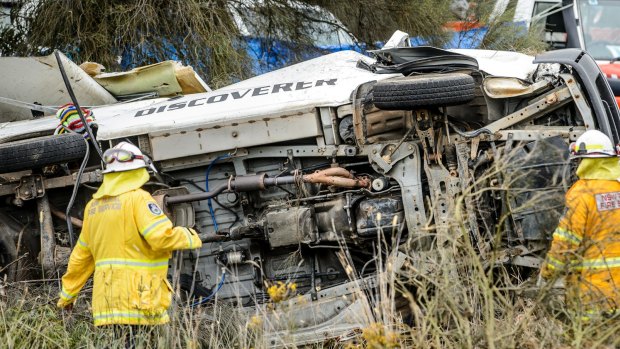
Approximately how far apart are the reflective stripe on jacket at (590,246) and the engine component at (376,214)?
107 centimetres

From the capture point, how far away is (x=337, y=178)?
571 centimetres

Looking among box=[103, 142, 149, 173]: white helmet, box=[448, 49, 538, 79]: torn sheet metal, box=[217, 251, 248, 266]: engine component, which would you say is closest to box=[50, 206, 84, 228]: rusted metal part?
box=[217, 251, 248, 266]: engine component

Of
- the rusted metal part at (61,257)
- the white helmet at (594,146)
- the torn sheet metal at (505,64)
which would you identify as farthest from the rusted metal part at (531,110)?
the rusted metal part at (61,257)

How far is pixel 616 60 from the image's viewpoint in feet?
35.6

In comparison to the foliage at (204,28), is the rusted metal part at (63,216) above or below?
below

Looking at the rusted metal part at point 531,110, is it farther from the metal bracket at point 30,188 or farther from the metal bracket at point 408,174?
the metal bracket at point 30,188

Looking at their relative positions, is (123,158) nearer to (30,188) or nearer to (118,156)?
(118,156)

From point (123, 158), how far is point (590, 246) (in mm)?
2473

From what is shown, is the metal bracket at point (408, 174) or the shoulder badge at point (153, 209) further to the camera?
the metal bracket at point (408, 174)

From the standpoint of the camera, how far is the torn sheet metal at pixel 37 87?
7.17m

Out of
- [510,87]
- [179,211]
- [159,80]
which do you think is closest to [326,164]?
[179,211]

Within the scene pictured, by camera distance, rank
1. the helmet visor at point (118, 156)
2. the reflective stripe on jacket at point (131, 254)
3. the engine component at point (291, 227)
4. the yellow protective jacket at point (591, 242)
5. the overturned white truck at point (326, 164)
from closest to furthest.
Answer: the yellow protective jacket at point (591, 242)
the reflective stripe on jacket at point (131, 254)
the helmet visor at point (118, 156)
the overturned white truck at point (326, 164)
the engine component at point (291, 227)

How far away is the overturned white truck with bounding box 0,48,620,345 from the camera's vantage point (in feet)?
18.1

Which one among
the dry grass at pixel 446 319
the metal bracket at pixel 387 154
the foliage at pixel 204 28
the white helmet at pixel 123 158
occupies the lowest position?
the dry grass at pixel 446 319
